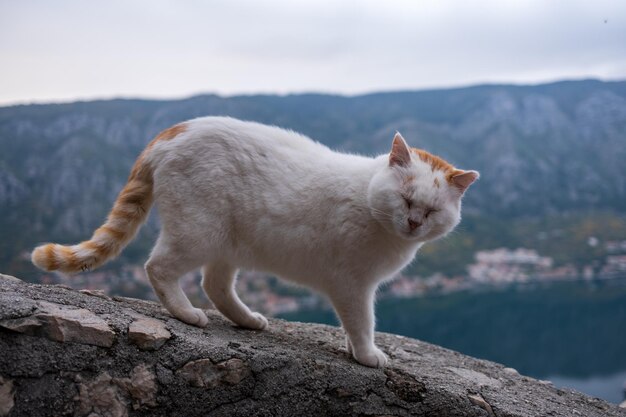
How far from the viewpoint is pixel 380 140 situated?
9.05 meters

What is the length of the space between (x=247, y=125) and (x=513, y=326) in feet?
22.1

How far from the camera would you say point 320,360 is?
90.4 inches

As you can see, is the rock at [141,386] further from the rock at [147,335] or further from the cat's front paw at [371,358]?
the cat's front paw at [371,358]

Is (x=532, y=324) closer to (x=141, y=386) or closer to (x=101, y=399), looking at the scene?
(x=141, y=386)

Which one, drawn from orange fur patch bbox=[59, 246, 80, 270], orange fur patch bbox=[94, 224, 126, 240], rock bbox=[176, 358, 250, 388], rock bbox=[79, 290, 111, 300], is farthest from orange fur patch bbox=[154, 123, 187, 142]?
rock bbox=[176, 358, 250, 388]

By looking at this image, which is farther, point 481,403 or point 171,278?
point 171,278

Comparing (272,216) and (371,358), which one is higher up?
(272,216)

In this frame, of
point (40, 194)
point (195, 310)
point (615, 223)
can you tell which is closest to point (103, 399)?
point (195, 310)

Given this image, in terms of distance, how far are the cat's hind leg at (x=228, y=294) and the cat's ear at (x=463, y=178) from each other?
123 centimetres

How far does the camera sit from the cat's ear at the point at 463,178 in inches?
87.6

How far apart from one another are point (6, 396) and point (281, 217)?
126 centimetres

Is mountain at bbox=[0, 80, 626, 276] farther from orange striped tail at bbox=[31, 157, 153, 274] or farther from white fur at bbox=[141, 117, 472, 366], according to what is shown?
white fur at bbox=[141, 117, 472, 366]

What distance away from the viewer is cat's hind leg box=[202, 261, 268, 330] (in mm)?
2715

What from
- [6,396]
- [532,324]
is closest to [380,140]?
[532,324]
